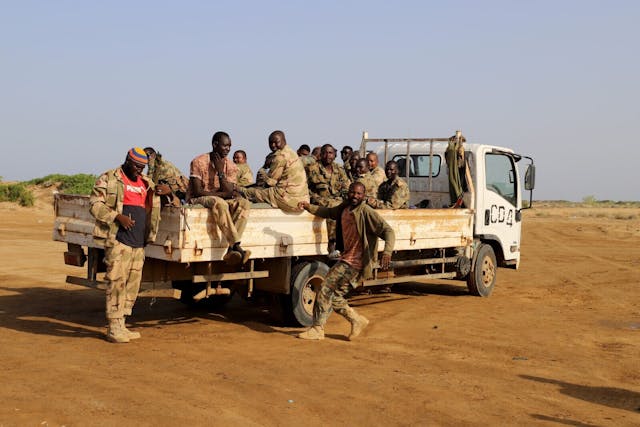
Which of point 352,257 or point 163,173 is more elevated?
point 163,173

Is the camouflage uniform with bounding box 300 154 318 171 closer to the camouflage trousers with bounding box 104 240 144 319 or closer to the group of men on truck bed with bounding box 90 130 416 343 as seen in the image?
the group of men on truck bed with bounding box 90 130 416 343

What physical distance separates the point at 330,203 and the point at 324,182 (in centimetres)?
A: 73

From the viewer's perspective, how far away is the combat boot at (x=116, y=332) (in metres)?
8.05

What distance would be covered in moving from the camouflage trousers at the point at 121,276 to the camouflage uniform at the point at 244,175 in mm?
3736

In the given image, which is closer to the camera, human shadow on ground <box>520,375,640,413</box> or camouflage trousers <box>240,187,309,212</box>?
human shadow on ground <box>520,375,640,413</box>

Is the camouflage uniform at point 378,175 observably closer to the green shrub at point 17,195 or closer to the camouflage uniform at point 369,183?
the camouflage uniform at point 369,183

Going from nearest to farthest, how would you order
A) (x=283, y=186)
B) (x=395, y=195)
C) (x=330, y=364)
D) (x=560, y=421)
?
(x=560, y=421) < (x=330, y=364) < (x=283, y=186) < (x=395, y=195)

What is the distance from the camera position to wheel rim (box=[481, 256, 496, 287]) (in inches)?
509

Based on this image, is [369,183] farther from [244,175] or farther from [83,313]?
[83,313]

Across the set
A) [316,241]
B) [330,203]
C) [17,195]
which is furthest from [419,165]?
[17,195]

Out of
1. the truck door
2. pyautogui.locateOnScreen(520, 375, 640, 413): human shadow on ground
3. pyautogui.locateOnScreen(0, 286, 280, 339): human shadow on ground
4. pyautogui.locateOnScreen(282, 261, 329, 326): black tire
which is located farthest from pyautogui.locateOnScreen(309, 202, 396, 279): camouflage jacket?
the truck door

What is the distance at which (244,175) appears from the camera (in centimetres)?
1179

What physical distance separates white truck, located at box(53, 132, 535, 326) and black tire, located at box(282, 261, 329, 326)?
0.01 metres

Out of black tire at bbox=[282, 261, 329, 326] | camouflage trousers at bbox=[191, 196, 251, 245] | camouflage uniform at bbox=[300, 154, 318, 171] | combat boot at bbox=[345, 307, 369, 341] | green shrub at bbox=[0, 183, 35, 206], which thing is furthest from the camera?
green shrub at bbox=[0, 183, 35, 206]
